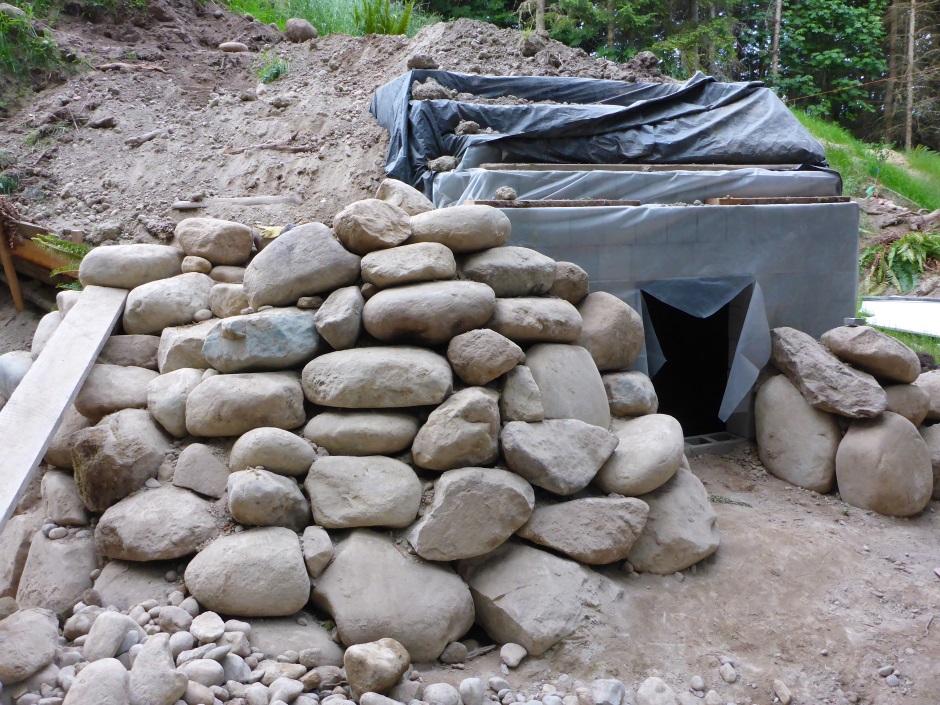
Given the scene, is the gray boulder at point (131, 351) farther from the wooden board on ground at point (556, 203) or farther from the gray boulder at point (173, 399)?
the wooden board on ground at point (556, 203)

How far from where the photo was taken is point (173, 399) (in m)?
3.77

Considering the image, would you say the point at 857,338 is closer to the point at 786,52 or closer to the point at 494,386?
the point at 494,386

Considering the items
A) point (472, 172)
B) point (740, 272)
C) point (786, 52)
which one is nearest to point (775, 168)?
point (740, 272)

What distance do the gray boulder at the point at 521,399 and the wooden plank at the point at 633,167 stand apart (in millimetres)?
2106

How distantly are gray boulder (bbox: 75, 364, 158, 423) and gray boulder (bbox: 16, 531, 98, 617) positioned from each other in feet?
2.12

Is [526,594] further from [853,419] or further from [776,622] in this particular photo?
[853,419]

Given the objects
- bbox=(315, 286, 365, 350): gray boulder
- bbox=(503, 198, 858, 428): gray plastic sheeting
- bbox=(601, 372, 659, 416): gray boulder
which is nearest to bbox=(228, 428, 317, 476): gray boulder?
bbox=(315, 286, 365, 350): gray boulder

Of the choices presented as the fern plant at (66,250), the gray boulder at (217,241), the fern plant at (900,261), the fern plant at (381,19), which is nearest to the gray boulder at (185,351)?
the gray boulder at (217,241)

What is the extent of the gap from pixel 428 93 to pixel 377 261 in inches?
115

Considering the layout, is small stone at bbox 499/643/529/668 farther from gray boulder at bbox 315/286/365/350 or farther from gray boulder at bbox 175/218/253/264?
gray boulder at bbox 175/218/253/264

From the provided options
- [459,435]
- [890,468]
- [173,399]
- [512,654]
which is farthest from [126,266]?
[890,468]

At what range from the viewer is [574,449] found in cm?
373

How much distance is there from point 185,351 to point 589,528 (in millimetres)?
2176

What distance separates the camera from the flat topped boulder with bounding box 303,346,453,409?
359cm
